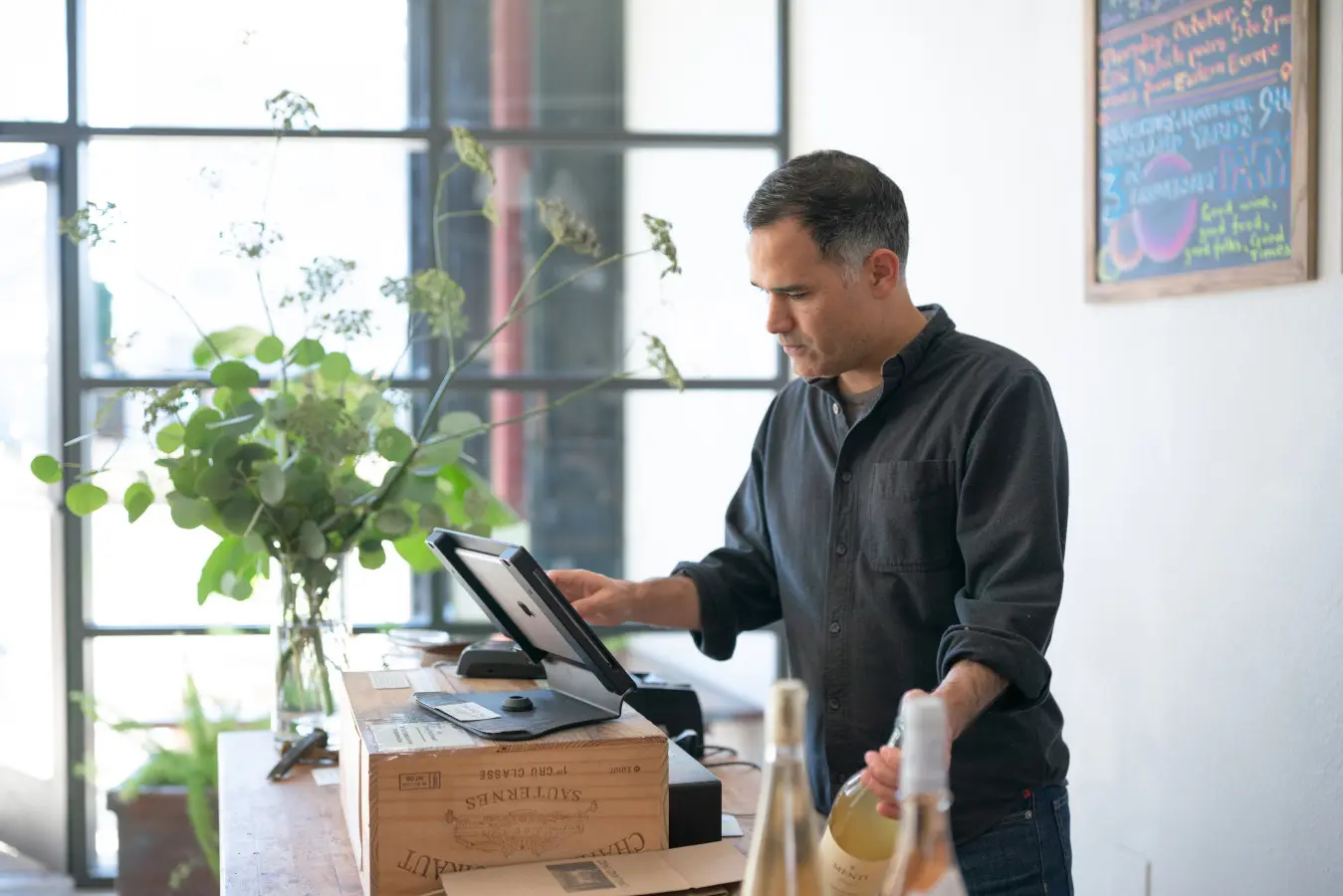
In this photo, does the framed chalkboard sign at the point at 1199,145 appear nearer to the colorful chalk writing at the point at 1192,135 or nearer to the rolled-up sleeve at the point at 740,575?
the colorful chalk writing at the point at 1192,135

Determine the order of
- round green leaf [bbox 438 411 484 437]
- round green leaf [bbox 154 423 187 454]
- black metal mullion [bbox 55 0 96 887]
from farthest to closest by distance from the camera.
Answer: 1. black metal mullion [bbox 55 0 96 887]
2. round green leaf [bbox 438 411 484 437]
3. round green leaf [bbox 154 423 187 454]

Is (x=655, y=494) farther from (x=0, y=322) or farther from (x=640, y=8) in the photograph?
(x=0, y=322)

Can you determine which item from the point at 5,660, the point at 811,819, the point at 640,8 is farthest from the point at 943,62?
the point at 5,660

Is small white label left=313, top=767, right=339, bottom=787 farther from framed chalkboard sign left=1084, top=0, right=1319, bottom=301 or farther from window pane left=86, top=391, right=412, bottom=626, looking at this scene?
window pane left=86, top=391, right=412, bottom=626

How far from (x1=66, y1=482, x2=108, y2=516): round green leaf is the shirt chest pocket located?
1460mm

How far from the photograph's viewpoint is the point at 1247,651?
2.22m

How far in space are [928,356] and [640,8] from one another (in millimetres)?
2532

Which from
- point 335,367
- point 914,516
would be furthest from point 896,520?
point 335,367

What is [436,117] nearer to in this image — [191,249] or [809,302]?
[191,249]

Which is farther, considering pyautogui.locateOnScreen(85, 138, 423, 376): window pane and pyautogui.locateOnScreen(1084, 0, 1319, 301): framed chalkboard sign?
pyautogui.locateOnScreen(85, 138, 423, 376): window pane

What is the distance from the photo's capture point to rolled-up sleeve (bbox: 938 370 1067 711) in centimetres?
149

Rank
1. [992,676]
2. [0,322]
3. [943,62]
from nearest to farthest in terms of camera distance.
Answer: [992,676]
[943,62]
[0,322]

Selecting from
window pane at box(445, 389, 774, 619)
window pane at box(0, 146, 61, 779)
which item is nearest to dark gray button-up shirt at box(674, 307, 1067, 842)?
window pane at box(445, 389, 774, 619)

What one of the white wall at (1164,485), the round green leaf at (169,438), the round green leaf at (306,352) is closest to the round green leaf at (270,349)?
the round green leaf at (306,352)
